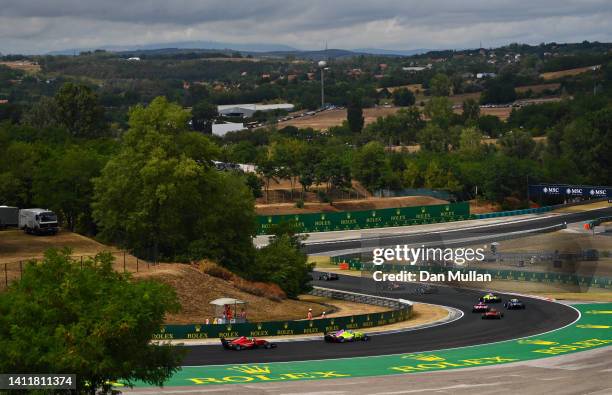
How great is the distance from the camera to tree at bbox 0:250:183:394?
35.4 meters

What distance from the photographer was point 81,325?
36.0 metres

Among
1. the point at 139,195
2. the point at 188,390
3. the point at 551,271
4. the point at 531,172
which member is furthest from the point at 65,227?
the point at 531,172

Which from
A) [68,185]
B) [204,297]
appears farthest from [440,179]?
[204,297]

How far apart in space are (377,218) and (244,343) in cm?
8699

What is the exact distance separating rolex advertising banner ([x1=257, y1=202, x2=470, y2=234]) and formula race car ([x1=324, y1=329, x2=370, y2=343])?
67.2 metres

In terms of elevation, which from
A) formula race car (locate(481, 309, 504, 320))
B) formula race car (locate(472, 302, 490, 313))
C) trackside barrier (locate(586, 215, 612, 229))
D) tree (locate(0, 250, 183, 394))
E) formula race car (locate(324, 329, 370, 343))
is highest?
tree (locate(0, 250, 183, 394))

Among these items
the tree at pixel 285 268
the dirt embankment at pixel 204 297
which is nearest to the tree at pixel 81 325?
the dirt embankment at pixel 204 297

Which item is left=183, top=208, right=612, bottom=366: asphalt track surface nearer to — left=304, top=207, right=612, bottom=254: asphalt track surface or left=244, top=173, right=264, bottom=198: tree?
left=304, top=207, right=612, bottom=254: asphalt track surface

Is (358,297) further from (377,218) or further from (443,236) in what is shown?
(377,218)

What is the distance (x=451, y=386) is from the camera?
2136 inches

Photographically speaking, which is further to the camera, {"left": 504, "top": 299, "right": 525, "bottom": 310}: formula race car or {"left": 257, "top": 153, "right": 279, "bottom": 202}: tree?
{"left": 257, "top": 153, "right": 279, "bottom": 202}: tree

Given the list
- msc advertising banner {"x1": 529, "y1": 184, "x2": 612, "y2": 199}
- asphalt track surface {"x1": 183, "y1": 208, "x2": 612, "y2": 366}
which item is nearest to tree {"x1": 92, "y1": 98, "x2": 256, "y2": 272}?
asphalt track surface {"x1": 183, "y1": 208, "x2": 612, "y2": 366}

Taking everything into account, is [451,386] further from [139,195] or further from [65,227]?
[65,227]

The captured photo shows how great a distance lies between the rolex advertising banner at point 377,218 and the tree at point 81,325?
9652cm
